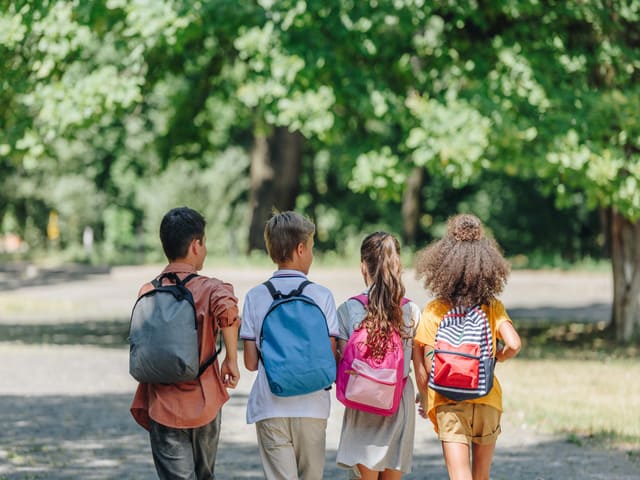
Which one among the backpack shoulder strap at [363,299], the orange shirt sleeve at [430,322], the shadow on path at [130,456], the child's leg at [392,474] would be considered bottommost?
the shadow on path at [130,456]

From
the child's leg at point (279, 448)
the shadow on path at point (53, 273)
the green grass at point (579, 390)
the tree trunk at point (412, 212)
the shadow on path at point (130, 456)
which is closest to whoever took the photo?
the child's leg at point (279, 448)

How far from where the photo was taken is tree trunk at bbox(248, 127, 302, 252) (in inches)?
1180

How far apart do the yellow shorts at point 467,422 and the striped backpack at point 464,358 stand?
0.12m

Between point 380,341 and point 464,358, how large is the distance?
383 millimetres

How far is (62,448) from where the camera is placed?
784 centimetres

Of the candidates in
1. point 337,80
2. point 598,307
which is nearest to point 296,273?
point 337,80

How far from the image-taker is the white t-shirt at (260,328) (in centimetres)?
486

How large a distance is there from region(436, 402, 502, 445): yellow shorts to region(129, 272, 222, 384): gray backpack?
1.13 meters

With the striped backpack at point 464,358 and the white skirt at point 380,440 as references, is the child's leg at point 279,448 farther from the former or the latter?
the striped backpack at point 464,358

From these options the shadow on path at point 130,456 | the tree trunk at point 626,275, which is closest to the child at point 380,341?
the shadow on path at point 130,456

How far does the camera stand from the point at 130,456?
7590 millimetres

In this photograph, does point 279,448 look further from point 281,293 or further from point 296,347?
point 281,293

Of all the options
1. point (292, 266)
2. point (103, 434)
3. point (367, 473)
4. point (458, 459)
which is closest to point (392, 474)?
point (367, 473)

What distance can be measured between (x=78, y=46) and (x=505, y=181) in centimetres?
2668
